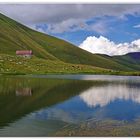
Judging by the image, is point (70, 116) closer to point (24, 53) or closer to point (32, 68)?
point (32, 68)

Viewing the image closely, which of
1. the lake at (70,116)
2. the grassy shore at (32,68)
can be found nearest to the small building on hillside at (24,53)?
the grassy shore at (32,68)

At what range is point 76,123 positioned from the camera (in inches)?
1041

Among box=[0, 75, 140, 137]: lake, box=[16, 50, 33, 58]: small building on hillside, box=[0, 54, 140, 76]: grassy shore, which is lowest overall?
box=[0, 75, 140, 137]: lake

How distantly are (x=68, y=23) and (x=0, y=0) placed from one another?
581 inches

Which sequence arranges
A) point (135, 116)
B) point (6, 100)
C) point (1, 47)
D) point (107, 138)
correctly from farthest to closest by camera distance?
1. point (1, 47)
2. point (6, 100)
3. point (135, 116)
4. point (107, 138)

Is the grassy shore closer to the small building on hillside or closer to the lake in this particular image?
the small building on hillside

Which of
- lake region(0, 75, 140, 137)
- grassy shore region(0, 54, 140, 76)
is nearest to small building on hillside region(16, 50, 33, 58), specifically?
grassy shore region(0, 54, 140, 76)

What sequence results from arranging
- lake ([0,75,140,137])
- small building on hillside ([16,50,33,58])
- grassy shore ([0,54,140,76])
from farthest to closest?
small building on hillside ([16,50,33,58]) → grassy shore ([0,54,140,76]) → lake ([0,75,140,137])

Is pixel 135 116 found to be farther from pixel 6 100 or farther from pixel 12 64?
pixel 12 64

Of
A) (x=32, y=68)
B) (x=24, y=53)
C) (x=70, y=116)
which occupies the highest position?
(x=24, y=53)

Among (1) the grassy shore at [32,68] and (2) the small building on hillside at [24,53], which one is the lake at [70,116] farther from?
(2) the small building on hillside at [24,53]

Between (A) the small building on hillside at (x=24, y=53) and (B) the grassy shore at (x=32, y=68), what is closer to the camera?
(B) the grassy shore at (x=32, y=68)

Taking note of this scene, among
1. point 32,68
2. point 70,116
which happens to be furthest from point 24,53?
point 70,116

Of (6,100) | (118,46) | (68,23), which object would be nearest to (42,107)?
(6,100)
